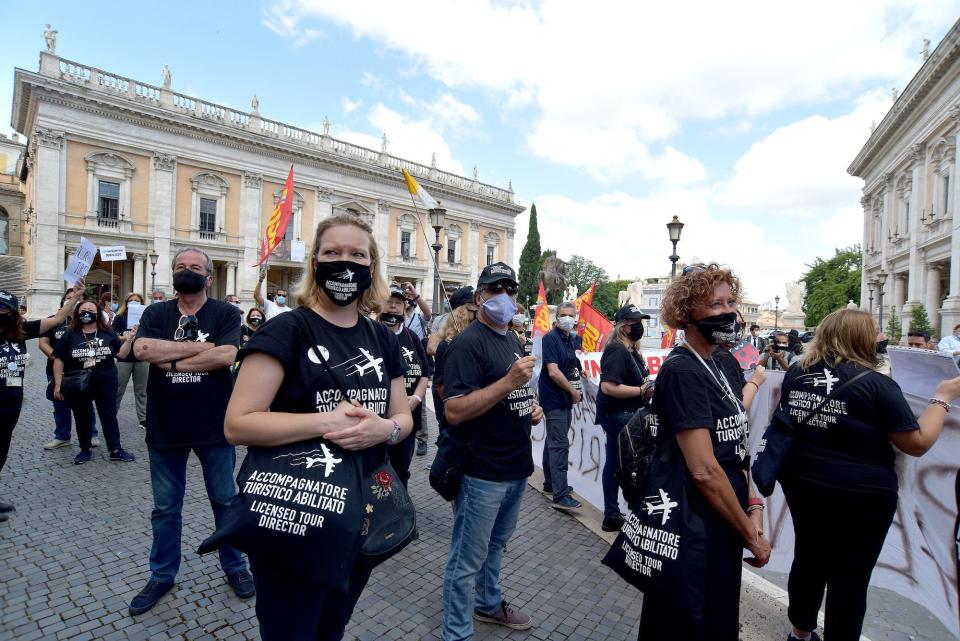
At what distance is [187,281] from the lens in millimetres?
3322

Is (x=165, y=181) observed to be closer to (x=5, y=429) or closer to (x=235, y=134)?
(x=235, y=134)

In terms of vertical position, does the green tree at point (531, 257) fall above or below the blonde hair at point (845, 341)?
above

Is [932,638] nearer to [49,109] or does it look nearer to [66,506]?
[66,506]

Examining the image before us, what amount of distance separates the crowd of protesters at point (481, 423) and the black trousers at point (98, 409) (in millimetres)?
1717

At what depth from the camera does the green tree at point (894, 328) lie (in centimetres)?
3100

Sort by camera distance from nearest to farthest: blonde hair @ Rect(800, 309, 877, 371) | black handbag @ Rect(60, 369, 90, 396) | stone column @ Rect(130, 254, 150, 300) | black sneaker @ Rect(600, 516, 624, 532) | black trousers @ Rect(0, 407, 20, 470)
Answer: blonde hair @ Rect(800, 309, 877, 371), black trousers @ Rect(0, 407, 20, 470), black sneaker @ Rect(600, 516, 624, 532), black handbag @ Rect(60, 369, 90, 396), stone column @ Rect(130, 254, 150, 300)

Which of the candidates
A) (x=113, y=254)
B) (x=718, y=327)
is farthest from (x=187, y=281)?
(x=113, y=254)

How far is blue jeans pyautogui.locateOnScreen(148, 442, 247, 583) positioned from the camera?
3.18m

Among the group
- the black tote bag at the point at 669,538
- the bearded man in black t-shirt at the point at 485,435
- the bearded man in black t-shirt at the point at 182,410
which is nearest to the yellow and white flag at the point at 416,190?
the bearded man in black t-shirt at the point at 182,410

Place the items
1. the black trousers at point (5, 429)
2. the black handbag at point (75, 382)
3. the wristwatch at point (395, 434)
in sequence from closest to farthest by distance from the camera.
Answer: the wristwatch at point (395, 434), the black trousers at point (5, 429), the black handbag at point (75, 382)

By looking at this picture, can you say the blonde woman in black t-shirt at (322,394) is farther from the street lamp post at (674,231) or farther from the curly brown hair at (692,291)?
the street lamp post at (674,231)

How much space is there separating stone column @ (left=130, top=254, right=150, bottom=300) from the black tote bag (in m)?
34.0

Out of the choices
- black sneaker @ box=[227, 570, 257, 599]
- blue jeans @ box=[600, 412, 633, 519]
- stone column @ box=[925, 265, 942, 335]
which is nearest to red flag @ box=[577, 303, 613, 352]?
blue jeans @ box=[600, 412, 633, 519]

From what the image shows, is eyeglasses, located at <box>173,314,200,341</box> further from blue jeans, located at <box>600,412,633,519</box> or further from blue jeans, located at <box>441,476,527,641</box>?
blue jeans, located at <box>600,412,633,519</box>
